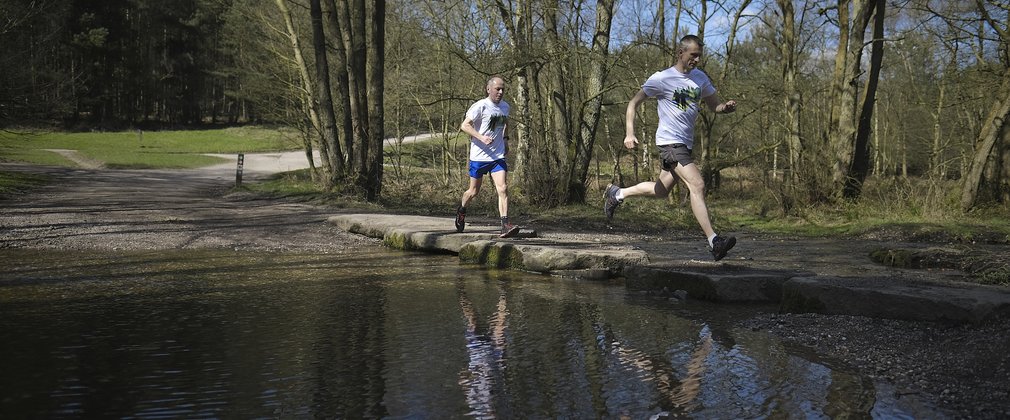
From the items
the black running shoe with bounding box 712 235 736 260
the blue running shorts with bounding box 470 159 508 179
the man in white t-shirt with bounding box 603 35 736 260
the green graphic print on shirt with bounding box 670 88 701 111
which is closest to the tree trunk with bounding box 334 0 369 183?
the blue running shorts with bounding box 470 159 508 179

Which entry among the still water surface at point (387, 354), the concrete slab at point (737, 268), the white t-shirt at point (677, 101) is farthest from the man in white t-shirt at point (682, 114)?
the still water surface at point (387, 354)

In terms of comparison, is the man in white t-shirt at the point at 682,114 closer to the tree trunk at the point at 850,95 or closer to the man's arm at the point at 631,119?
the man's arm at the point at 631,119

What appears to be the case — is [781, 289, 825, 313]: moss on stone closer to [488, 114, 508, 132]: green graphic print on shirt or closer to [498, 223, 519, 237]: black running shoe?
[498, 223, 519, 237]: black running shoe

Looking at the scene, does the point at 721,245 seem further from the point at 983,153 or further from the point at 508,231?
the point at 983,153

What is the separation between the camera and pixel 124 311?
554 centimetres

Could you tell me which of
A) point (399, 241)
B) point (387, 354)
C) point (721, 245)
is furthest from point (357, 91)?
point (387, 354)

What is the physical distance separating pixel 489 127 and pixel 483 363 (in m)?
5.99

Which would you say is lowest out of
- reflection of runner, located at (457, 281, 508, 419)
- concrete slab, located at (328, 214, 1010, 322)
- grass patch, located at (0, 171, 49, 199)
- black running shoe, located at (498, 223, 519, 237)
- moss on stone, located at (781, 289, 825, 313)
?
reflection of runner, located at (457, 281, 508, 419)

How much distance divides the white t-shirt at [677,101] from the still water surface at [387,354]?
5.42 feet

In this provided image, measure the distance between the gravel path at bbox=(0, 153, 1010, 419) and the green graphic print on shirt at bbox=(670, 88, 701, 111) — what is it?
2612 mm

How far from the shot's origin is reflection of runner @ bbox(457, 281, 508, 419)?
3.50 m

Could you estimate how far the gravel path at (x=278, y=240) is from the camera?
3912 mm

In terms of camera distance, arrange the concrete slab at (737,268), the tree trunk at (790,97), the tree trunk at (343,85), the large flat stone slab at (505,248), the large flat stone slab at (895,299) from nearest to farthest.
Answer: the large flat stone slab at (895,299) < the concrete slab at (737,268) < the large flat stone slab at (505,248) < the tree trunk at (790,97) < the tree trunk at (343,85)

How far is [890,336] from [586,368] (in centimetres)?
194
